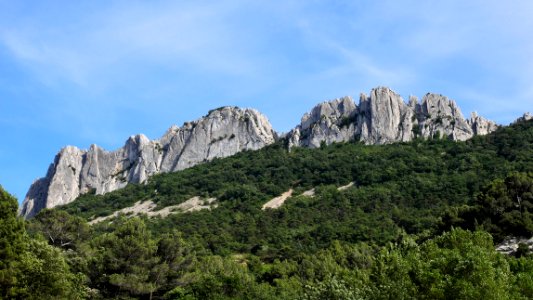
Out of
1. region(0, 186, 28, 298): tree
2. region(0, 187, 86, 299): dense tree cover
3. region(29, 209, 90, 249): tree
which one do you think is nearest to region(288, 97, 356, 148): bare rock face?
region(29, 209, 90, 249): tree

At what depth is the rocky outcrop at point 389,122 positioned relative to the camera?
511 ft

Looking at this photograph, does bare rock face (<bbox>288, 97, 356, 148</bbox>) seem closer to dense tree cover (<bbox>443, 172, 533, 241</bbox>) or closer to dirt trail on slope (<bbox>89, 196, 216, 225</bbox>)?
dirt trail on slope (<bbox>89, 196, 216, 225</bbox>)

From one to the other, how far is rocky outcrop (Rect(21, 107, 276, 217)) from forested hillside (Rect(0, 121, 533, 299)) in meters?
7.87

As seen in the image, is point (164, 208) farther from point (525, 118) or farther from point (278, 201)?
point (525, 118)

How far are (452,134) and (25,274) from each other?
132957 millimetres

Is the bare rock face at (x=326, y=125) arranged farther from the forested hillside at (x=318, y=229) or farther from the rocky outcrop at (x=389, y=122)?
the forested hillside at (x=318, y=229)

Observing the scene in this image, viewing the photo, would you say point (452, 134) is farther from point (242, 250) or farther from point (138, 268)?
point (138, 268)

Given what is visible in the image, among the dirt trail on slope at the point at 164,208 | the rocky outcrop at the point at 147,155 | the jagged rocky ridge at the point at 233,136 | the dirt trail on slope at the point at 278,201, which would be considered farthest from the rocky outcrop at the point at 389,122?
the dirt trail on slope at the point at 164,208

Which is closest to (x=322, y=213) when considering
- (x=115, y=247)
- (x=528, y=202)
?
(x=528, y=202)

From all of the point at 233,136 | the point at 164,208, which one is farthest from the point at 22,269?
the point at 233,136

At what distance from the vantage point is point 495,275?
98.1 ft

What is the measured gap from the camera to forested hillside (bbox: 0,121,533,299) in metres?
34.7

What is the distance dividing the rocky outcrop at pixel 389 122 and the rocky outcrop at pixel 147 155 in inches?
714

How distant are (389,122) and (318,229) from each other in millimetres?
59913
